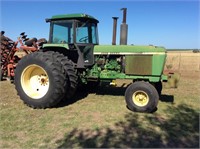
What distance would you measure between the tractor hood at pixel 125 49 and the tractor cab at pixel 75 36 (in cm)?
28

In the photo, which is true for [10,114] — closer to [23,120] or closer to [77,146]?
[23,120]

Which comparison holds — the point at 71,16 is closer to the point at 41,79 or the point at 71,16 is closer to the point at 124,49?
the point at 124,49

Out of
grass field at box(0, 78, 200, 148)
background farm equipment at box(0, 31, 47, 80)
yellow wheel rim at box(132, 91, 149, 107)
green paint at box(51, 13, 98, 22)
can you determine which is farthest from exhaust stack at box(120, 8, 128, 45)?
background farm equipment at box(0, 31, 47, 80)

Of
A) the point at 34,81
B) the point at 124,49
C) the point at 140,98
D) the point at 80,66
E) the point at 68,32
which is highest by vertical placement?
the point at 68,32

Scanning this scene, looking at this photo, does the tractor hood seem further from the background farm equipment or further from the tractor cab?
the background farm equipment

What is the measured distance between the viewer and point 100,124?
18.3 ft

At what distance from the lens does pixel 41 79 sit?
24.2 ft

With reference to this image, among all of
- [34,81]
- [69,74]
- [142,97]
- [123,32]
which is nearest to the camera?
[142,97]

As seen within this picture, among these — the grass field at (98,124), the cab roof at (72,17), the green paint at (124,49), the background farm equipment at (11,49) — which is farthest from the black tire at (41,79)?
the background farm equipment at (11,49)

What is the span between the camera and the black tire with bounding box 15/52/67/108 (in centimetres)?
676

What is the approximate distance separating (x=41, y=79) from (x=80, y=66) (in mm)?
1115

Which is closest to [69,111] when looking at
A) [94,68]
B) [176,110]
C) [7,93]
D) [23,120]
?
[23,120]

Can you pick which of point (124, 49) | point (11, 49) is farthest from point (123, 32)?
point (11, 49)

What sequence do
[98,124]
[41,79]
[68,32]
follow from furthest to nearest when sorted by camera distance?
[68,32] → [41,79] → [98,124]
